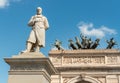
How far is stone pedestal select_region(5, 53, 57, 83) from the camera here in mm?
8758

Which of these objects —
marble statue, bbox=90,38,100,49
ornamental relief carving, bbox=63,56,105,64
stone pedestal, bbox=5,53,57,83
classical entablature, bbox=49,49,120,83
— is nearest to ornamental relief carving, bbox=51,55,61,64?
classical entablature, bbox=49,49,120,83

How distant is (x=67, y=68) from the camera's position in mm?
30891

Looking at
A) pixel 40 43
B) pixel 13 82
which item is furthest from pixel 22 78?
pixel 40 43

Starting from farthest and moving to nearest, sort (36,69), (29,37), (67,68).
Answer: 1. (67,68)
2. (29,37)
3. (36,69)

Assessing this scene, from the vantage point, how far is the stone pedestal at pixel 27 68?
345 inches

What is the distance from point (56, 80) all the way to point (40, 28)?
21.8 metres

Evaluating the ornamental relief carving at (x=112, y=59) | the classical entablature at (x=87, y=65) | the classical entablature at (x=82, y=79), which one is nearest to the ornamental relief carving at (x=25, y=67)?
the classical entablature at (x=87, y=65)

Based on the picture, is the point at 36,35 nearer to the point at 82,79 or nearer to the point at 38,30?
the point at 38,30

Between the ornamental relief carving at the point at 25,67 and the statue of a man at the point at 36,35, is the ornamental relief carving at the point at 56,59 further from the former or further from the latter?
the ornamental relief carving at the point at 25,67

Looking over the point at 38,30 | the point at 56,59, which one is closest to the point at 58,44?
the point at 56,59

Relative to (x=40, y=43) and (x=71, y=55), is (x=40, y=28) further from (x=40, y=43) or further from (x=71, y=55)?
(x=71, y=55)

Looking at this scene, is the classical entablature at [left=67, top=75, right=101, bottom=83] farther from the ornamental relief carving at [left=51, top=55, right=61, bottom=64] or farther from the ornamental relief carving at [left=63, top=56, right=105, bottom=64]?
the ornamental relief carving at [left=51, top=55, right=61, bottom=64]

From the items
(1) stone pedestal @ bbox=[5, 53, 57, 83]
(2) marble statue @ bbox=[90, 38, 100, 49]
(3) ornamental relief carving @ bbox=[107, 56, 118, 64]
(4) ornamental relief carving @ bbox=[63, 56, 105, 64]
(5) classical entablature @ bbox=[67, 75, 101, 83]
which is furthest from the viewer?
(2) marble statue @ bbox=[90, 38, 100, 49]

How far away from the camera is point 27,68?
884 centimetres
